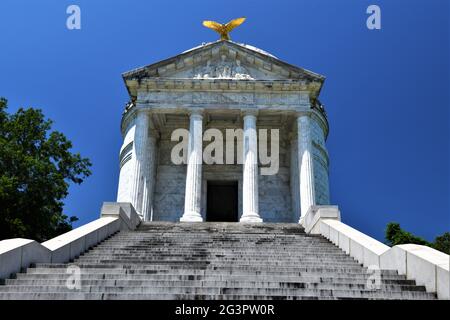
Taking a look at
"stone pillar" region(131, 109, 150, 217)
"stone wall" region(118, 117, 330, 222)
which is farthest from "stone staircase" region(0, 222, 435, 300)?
"stone wall" region(118, 117, 330, 222)

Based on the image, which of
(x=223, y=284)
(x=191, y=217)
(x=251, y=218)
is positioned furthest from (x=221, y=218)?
(x=223, y=284)

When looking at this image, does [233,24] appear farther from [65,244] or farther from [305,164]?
[65,244]

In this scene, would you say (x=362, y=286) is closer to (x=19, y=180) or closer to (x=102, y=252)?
(x=102, y=252)

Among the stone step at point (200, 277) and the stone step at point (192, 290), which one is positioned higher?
the stone step at point (200, 277)

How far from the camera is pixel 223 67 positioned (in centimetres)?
2889

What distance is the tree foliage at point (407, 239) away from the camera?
38531 millimetres

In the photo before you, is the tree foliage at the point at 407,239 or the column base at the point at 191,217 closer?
the column base at the point at 191,217

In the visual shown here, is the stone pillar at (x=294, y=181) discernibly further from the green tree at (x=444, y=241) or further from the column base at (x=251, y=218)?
the green tree at (x=444, y=241)

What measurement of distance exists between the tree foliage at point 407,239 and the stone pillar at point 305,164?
15471mm

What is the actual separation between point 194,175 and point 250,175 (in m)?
3.01

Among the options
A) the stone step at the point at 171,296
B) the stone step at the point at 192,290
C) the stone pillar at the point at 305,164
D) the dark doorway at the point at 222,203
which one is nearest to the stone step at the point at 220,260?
the stone step at the point at 192,290

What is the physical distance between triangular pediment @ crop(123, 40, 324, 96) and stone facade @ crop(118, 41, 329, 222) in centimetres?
6

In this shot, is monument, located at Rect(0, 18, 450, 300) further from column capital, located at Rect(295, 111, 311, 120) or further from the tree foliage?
the tree foliage
